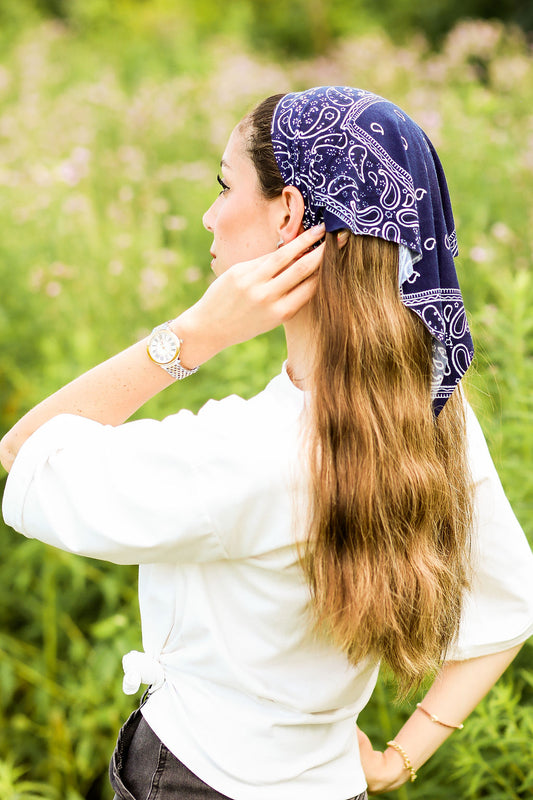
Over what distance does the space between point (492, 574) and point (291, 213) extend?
701mm

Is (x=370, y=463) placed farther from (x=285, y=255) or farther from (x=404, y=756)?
(x=404, y=756)

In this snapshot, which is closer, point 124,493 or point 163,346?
point 124,493

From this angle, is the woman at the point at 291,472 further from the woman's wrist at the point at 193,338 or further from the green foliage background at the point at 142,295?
the green foliage background at the point at 142,295

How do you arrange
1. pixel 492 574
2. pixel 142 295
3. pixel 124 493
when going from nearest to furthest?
pixel 124 493 → pixel 492 574 → pixel 142 295

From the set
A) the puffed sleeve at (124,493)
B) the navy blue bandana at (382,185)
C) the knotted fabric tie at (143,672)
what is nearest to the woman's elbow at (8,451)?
the puffed sleeve at (124,493)

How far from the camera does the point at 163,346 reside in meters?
1.25

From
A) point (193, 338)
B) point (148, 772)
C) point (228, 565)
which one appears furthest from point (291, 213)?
point (148, 772)

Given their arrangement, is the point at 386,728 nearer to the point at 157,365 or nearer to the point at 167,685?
the point at 167,685

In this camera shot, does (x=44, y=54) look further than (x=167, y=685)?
Yes

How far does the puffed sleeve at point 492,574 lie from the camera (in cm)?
138

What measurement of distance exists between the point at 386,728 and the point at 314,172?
1488mm

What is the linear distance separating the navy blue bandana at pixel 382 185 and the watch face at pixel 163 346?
271mm

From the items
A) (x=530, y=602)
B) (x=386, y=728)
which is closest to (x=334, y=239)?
(x=530, y=602)

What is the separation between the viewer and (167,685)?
1.32m
